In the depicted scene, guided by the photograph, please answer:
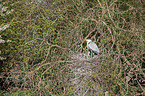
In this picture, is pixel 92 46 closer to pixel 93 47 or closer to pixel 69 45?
pixel 93 47

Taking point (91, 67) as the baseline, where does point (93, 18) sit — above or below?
above

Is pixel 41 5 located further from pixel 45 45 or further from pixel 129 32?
pixel 129 32

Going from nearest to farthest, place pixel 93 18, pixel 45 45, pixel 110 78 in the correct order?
pixel 110 78 < pixel 93 18 < pixel 45 45

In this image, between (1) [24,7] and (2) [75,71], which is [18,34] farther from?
(2) [75,71]

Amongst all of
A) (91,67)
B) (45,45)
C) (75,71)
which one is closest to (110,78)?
(91,67)

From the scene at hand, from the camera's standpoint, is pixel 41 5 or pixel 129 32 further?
pixel 41 5

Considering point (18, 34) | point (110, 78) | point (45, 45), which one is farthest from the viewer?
point (18, 34)

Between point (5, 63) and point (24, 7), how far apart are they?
644mm

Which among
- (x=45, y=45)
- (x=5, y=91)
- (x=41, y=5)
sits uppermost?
(x=41, y=5)

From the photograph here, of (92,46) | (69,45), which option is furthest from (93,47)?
(69,45)

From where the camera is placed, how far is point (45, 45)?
1346mm

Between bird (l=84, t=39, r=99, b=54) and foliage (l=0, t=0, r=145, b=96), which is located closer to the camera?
foliage (l=0, t=0, r=145, b=96)

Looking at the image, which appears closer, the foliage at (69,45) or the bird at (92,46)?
the foliage at (69,45)

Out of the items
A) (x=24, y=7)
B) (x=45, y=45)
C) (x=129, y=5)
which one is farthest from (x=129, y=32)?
(x=24, y=7)
